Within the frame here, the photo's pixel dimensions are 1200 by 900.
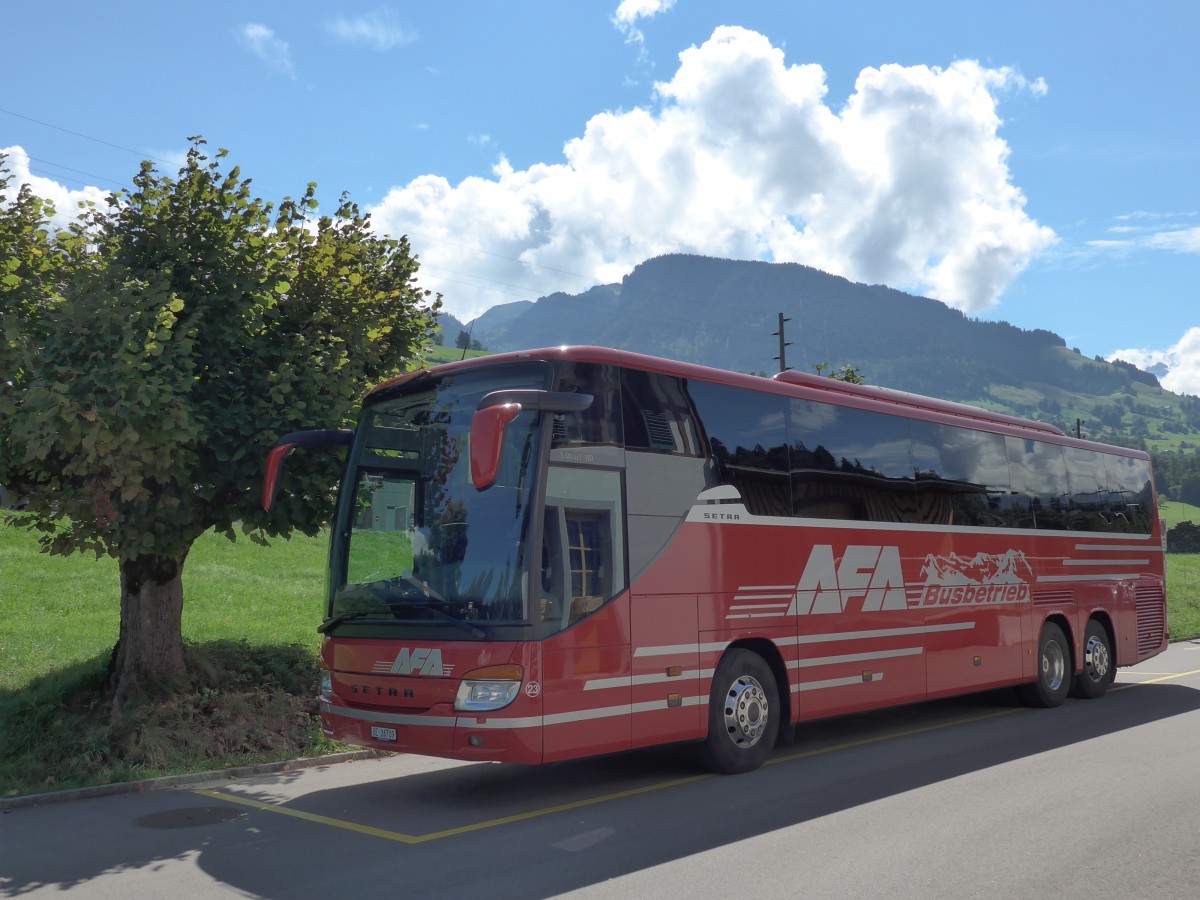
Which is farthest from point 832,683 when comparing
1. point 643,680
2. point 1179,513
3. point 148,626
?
point 1179,513

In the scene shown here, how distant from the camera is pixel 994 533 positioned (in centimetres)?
1394

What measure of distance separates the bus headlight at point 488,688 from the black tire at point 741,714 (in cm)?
226

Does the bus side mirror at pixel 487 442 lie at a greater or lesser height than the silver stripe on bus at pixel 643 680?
greater

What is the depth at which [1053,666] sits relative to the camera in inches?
598

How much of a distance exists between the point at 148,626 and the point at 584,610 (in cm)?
600

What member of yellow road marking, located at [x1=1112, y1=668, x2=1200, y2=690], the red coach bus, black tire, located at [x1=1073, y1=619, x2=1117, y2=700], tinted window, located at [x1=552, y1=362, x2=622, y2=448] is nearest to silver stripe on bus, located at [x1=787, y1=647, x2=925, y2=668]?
the red coach bus

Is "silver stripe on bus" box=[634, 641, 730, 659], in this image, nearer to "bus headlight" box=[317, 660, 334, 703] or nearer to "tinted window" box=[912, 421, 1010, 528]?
"bus headlight" box=[317, 660, 334, 703]

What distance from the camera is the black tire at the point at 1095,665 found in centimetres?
1567

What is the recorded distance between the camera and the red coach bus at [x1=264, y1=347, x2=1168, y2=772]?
8344 millimetres

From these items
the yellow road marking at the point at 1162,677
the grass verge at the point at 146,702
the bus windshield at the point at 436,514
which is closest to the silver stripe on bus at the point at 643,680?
the bus windshield at the point at 436,514

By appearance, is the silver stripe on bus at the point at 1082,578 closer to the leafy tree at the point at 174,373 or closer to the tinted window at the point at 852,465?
the tinted window at the point at 852,465

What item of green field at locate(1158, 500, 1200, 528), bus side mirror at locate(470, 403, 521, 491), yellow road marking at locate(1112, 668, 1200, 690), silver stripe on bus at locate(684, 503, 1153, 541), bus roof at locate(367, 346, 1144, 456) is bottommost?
yellow road marking at locate(1112, 668, 1200, 690)

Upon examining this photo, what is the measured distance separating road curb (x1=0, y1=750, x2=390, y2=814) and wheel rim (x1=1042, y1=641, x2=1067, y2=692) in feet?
30.0

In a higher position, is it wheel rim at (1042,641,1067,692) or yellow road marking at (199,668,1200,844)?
wheel rim at (1042,641,1067,692)
